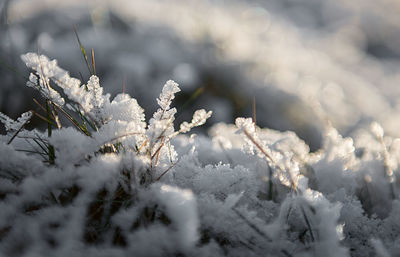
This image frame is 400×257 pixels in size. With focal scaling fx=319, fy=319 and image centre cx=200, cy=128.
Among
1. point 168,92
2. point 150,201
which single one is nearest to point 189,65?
point 168,92

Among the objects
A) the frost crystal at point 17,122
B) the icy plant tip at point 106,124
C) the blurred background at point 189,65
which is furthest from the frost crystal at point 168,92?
the blurred background at point 189,65

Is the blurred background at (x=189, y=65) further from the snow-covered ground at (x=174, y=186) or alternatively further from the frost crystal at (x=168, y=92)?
the frost crystal at (x=168, y=92)

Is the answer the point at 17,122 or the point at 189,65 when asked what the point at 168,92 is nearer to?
the point at 17,122

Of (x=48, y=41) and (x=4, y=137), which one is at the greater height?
(x=48, y=41)

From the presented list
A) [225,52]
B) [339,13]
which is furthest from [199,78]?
[339,13]

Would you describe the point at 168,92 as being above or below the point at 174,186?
above

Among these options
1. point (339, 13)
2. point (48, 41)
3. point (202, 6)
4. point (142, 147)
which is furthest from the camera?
point (339, 13)

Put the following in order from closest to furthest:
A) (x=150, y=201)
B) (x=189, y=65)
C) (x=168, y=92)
Result: (x=150, y=201) < (x=168, y=92) < (x=189, y=65)

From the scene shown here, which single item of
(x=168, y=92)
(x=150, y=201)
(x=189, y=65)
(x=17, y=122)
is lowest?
(x=150, y=201)

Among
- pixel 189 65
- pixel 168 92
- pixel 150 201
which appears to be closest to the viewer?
pixel 150 201

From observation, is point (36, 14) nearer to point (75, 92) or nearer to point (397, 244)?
point (75, 92)
